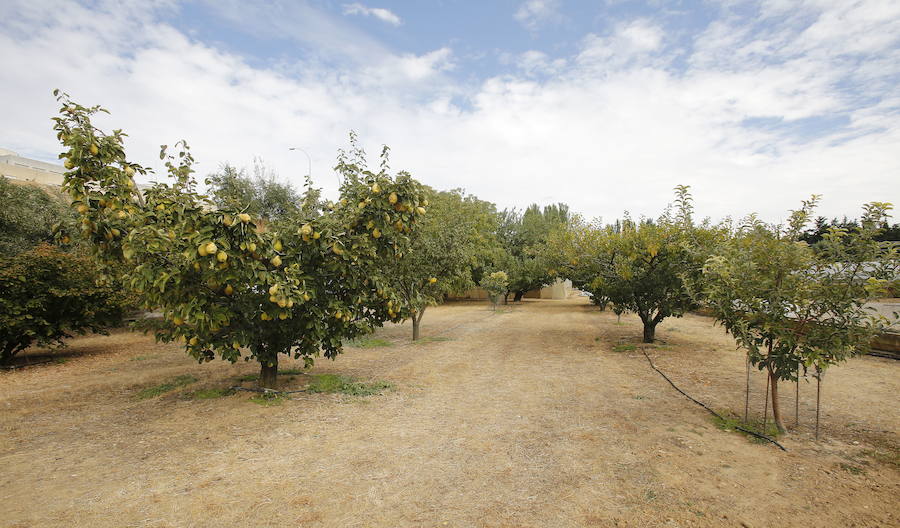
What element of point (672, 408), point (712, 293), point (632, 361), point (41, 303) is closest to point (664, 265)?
point (632, 361)

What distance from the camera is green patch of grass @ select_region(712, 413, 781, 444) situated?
5.04 m

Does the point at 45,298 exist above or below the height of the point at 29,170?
below

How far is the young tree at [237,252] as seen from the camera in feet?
16.2

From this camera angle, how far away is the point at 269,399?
6.50 m

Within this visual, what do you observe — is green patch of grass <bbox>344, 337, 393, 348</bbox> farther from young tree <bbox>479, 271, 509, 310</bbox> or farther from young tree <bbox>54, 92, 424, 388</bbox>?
young tree <bbox>479, 271, 509, 310</bbox>

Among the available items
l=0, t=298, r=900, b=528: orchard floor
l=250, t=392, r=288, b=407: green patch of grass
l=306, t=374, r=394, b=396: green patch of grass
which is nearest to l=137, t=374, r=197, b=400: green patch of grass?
→ l=0, t=298, r=900, b=528: orchard floor

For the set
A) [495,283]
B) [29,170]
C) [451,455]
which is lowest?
[451,455]

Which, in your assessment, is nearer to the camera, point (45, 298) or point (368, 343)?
point (45, 298)

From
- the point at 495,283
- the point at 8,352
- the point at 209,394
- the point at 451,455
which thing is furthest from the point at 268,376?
the point at 495,283

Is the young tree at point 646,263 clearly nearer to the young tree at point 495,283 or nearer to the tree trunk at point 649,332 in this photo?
the tree trunk at point 649,332

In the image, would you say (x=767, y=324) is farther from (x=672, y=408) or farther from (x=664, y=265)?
(x=664, y=265)

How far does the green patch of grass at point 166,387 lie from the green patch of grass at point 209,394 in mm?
686

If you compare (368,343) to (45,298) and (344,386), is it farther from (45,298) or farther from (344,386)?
(45,298)

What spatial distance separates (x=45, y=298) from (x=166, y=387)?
4305 millimetres
